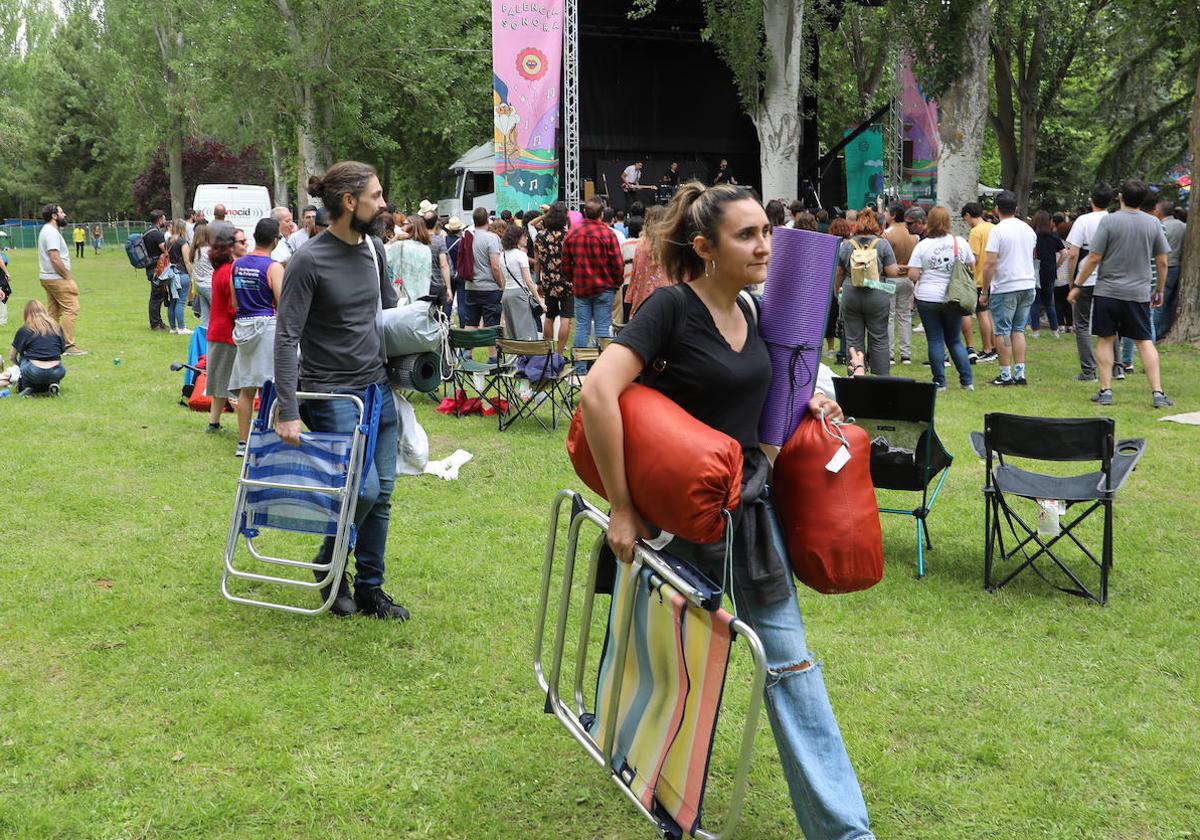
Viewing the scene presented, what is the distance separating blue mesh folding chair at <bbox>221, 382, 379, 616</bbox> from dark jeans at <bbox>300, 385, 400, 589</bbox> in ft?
0.15

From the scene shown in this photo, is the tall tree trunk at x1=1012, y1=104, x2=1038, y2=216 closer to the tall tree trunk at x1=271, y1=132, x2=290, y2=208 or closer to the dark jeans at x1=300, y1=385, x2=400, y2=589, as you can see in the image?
the dark jeans at x1=300, y1=385, x2=400, y2=589

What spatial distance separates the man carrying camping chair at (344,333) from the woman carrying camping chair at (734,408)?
2010 millimetres

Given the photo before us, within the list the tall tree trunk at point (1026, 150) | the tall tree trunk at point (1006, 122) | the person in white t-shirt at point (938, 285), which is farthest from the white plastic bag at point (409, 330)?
the tall tree trunk at point (1026, 150)

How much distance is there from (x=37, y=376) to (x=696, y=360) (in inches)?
381

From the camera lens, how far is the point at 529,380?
9664 mm

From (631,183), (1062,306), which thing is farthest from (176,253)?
(1062,306)

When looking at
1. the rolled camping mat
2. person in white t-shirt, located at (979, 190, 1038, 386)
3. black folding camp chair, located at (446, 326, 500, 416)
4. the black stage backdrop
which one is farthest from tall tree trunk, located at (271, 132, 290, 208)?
the rolled camping mat

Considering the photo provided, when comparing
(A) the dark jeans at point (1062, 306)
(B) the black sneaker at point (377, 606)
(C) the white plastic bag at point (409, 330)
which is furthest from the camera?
(A) the dark jeans at point (1062, 306)

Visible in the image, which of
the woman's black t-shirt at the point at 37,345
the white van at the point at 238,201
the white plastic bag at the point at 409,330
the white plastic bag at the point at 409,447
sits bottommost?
the woman's black t-shirt at the point at 37,345

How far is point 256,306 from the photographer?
7402mm

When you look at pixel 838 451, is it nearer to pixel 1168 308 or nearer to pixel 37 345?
pixel 37 345

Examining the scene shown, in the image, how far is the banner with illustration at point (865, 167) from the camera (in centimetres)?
2406

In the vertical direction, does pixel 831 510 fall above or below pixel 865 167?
below

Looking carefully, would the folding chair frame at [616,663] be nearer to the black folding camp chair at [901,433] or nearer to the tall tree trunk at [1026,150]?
the black folding camp chair at [901,433]
